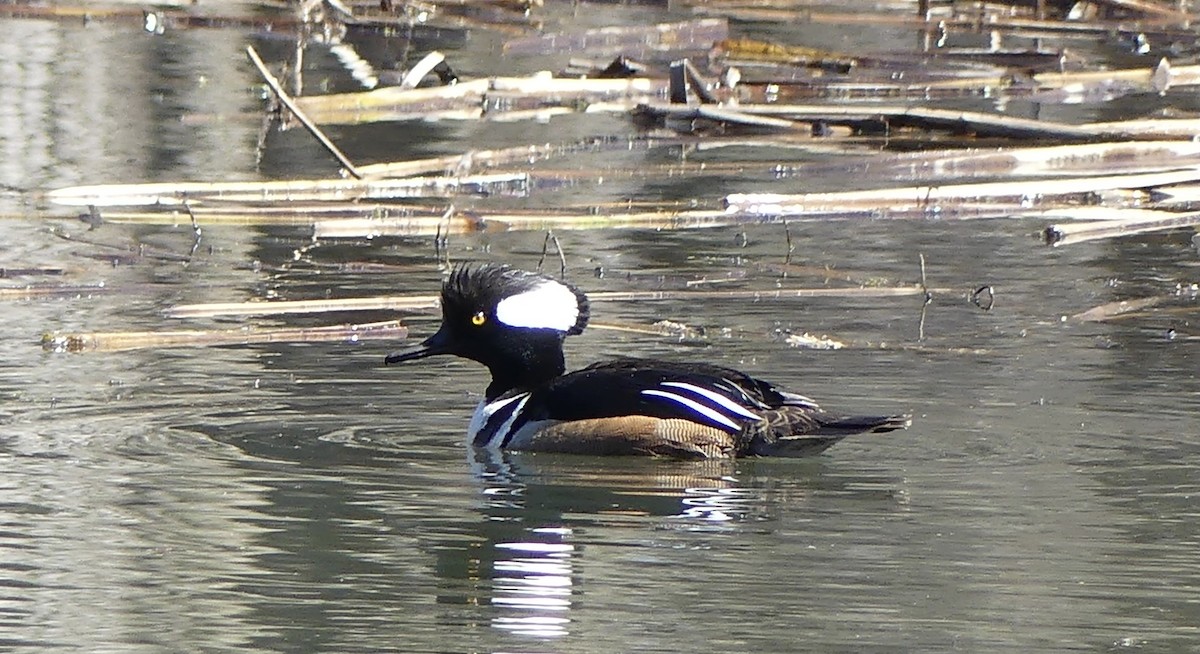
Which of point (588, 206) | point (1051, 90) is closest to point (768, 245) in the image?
point (588, 206)

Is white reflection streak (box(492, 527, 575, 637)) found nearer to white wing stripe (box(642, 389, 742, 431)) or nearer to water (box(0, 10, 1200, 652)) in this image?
water (box(0, 10, 1200, 652))

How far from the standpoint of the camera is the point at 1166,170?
10500mm

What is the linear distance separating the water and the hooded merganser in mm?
89

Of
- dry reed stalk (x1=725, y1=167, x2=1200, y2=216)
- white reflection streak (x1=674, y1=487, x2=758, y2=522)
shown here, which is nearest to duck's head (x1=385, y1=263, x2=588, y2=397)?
white reflection streak (x1=674, y1=487, x2=758, y2=522)

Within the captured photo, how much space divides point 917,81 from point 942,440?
25.3 ft

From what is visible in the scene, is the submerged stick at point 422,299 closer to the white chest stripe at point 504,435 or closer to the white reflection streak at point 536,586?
the white chest stripe at point 504,435

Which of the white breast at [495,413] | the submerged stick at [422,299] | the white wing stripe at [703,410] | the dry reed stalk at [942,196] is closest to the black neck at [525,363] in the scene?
the white breast at [495,413]

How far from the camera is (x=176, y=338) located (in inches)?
310

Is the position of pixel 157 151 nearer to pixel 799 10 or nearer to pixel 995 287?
pixel 995 287

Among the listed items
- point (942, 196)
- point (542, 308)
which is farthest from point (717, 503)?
point (942, 196)

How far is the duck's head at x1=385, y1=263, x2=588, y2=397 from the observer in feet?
23.7

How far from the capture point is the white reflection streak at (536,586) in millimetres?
4926

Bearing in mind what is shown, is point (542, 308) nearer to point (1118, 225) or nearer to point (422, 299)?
point (422, 299)

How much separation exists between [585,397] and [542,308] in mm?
508
